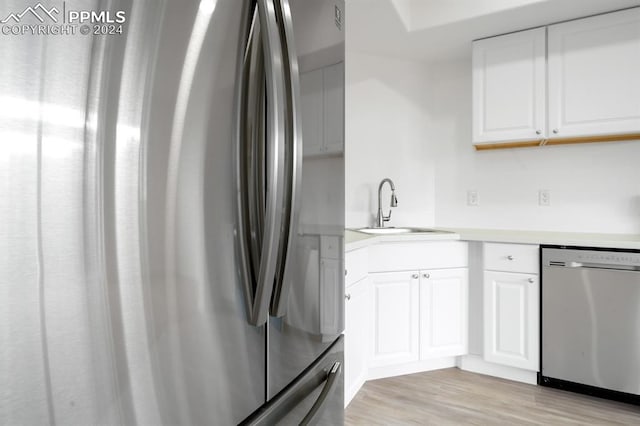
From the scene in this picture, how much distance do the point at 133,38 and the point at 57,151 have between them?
0.19 metres

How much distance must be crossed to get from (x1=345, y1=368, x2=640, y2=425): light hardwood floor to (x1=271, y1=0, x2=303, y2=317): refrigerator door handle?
144 centimetres

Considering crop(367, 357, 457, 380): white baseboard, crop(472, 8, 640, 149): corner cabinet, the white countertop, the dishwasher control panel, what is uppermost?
crop(472, 8, 640, 149): corner cabinet

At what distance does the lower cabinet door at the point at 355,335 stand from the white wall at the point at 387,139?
0.90m

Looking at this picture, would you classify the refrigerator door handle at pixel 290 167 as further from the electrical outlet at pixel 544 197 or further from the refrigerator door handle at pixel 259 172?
the electrical outlet at pixel 544 197

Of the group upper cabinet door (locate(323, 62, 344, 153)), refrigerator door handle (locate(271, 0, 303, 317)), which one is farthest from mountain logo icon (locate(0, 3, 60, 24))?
upper cabinet door (locate(323, 62, 344, 153))

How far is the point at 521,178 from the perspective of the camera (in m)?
2.91

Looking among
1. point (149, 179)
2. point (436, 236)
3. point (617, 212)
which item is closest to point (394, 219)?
point (436, 236)

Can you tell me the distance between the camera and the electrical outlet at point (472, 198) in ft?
10.2

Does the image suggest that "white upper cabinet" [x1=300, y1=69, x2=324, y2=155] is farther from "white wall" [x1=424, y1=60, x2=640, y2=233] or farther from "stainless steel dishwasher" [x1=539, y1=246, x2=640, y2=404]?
"white wall" [x1=424, y1=60, x2=640, y2=233]

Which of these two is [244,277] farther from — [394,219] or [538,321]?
[394,219]

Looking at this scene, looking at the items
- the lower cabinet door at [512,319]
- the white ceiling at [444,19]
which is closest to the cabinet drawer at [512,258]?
the lower cabinet door at [512,319]

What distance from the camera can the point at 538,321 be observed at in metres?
2.29

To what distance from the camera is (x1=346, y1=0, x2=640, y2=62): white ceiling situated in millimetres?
2309

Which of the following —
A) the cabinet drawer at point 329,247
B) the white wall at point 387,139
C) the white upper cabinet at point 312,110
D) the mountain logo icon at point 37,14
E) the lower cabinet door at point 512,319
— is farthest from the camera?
the white wall at point 387,139
